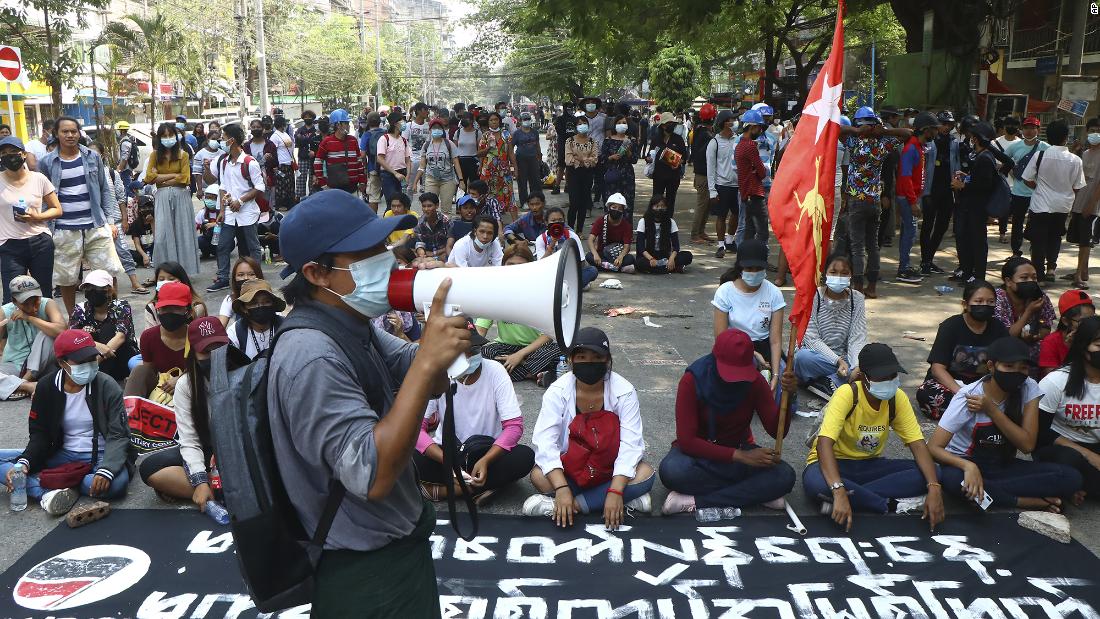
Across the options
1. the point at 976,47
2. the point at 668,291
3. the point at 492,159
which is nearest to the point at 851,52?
the point at 976,47

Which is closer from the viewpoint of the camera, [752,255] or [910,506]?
[910,506]

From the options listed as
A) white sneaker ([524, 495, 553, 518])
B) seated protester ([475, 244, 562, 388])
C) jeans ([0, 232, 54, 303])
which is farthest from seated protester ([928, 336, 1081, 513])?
jeans ([0, 232, 54, 303])

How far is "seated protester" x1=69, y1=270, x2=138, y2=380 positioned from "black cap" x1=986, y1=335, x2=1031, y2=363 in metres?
5.87

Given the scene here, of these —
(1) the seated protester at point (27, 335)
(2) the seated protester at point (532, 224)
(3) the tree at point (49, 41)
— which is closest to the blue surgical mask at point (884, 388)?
(1) the seated protester at point (27, 335)

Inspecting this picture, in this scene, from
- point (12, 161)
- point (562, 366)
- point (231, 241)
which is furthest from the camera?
point (231, 241)

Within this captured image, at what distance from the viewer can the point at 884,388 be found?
16.2ft

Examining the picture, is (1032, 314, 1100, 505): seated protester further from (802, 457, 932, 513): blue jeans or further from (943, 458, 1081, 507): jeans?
(802, 457, 932, 513): blue jeans

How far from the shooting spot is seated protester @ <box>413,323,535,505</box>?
17.2ft

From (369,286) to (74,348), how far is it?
3645 millimetres

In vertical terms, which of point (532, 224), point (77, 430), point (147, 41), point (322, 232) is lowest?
point (77, 430)

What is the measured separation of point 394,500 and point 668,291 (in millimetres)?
8494

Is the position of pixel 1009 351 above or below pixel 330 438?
below

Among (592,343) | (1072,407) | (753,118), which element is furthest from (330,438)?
(753,118)

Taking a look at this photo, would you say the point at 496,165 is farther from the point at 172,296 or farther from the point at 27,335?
the point at 172,296
